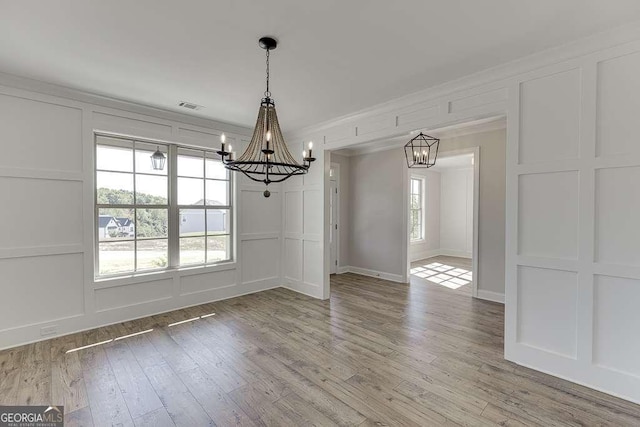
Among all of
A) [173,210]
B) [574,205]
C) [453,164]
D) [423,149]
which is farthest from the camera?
[453,164]

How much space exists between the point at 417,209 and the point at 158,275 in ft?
22.6

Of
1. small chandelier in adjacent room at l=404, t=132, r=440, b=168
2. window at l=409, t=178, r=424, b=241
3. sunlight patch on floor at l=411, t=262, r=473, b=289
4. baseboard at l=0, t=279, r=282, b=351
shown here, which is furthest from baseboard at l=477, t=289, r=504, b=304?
baseboard at l=0, t=279, r=282, b=351

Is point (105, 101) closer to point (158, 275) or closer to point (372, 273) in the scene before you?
point (158, 275)

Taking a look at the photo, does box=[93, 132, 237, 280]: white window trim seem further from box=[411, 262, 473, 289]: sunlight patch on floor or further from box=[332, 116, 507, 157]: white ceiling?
box=[411, 262, 473, 289]: sunlight patch on floor

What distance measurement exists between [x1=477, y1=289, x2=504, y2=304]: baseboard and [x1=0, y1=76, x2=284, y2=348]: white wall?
189 inches

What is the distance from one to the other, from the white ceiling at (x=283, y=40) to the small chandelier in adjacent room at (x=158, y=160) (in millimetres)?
941

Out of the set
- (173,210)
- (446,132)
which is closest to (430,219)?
(446,132)

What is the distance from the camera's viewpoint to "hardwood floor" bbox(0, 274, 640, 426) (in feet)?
6.89

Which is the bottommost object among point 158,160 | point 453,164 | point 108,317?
point 108,317

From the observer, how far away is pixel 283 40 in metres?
2.35

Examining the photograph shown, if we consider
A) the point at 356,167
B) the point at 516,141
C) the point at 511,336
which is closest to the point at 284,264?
the point at 356,167

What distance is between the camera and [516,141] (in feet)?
9.01

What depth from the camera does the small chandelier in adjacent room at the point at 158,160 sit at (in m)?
4.14

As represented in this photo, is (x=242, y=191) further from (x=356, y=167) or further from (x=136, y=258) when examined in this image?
(x=356, y=167)
